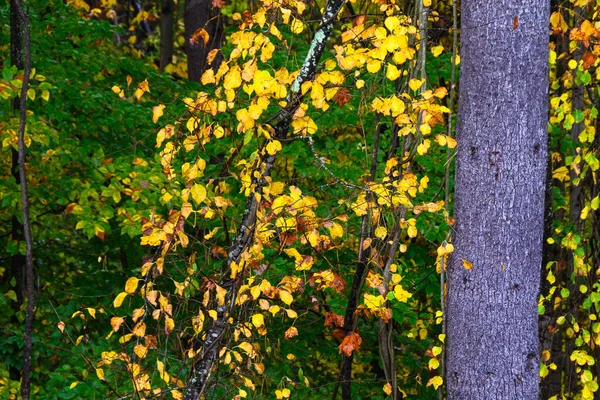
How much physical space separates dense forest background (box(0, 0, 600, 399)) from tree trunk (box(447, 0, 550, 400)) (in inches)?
7.8

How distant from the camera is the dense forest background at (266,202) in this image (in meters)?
4.51

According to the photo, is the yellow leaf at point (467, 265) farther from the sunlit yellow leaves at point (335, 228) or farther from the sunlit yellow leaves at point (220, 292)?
the sunlit yellow leaves at point (220, 292)

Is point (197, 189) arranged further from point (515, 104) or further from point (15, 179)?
point (15, 179)

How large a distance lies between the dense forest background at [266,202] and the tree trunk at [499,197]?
198mm

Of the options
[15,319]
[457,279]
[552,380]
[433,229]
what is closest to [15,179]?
[15,319]

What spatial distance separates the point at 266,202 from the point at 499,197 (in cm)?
142

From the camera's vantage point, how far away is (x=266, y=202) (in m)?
4.69

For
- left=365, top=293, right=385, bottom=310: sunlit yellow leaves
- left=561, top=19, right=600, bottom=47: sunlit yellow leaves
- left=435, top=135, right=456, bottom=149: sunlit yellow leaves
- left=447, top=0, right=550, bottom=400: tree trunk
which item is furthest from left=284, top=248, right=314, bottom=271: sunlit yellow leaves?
left=561, top=19, right=600, bottom=47: sunlit yellow leaves

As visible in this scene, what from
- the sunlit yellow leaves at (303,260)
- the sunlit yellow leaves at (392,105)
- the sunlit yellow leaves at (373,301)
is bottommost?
the sunlit yellow leaves at (373,301)

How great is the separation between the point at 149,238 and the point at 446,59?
3371 mm

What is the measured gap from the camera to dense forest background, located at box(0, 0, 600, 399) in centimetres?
451

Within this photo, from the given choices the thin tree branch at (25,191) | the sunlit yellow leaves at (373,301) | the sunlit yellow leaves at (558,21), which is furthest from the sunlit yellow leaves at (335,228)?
the thin tree branch at (25,191)

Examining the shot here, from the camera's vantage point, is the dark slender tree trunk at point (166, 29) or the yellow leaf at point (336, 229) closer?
the yellow leaf at point (336, 229)

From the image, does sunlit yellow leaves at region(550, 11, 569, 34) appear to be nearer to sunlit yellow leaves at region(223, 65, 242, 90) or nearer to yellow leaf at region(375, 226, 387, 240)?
yellow leaf at region(375, 226, 387, 240)
